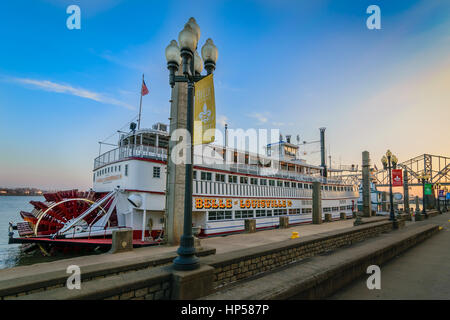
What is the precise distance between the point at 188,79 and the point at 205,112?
946 mm

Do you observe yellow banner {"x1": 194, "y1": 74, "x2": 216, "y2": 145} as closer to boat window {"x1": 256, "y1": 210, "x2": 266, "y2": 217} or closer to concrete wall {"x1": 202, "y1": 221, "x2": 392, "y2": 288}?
concrete wall {"x1": 202, "y1": 221, "x2": 392, "y2": 288}

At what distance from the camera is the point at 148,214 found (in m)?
15.1

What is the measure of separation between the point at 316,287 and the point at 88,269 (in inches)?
200

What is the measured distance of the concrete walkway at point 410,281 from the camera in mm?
5340

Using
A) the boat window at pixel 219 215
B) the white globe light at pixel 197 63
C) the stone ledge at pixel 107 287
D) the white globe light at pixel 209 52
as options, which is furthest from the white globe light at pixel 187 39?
the boat window at pixel 219 215

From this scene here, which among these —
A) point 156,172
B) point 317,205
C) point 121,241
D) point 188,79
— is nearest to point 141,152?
point 156,172

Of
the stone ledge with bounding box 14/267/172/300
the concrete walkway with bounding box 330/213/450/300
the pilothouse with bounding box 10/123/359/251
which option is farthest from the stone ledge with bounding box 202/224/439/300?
the pilothouse with bounding box 10/123/359/251

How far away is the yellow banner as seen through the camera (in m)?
5.42

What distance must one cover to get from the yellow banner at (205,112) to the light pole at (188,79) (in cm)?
24

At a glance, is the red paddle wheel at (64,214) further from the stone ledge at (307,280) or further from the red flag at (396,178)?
the red flag at (396,178)

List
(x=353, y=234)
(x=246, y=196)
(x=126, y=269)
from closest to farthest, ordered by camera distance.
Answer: (x=126, y=269)
(x=353, y=234)
(x=246, y=196)

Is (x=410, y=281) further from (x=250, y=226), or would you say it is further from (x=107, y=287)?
(x=250, y=226)
